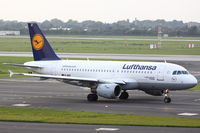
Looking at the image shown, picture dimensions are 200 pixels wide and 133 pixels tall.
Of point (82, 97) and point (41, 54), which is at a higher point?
point (41, 54)

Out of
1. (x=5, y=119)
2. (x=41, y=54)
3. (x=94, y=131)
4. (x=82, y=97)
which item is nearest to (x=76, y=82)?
(x=82, y=97)

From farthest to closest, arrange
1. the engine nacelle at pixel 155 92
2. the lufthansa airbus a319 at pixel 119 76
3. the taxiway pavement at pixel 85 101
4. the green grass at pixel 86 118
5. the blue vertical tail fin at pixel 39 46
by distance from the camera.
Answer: the blue vertical tail fin at pixel 39 46
the engine nacelle at pixel 155 92
the lufthansa airbus a319 at pixel 119 76
the taxiway pavement at pixel 85 101
the green grass at pixel 86 118

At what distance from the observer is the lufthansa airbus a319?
2056 inches

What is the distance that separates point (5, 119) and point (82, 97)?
16.2 metres

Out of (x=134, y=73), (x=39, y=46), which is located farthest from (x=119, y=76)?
→ (x=39, y=46)

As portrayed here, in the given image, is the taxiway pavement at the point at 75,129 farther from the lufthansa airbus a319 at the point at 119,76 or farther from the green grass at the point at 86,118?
the lufthansa airbus a319 at the point at 119,76

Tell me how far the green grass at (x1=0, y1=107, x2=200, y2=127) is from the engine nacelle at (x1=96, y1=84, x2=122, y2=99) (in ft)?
22.9

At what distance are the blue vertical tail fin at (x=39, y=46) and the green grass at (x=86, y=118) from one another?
541 inches

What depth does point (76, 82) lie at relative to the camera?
5541cm

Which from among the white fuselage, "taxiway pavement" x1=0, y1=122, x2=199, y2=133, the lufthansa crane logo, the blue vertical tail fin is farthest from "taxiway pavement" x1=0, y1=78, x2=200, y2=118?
"taxiway pavement" x1=0, y1=122, x2=199, y2=133

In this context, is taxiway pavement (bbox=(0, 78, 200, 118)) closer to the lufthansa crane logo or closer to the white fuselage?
the white fuselage

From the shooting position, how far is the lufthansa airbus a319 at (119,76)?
52.2 metres

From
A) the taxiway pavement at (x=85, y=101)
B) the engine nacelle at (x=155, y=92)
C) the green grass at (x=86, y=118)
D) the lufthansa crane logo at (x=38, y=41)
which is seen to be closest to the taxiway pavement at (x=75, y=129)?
the green grass at (x=86, y=118)

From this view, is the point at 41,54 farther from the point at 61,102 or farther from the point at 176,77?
the point at 176,77
